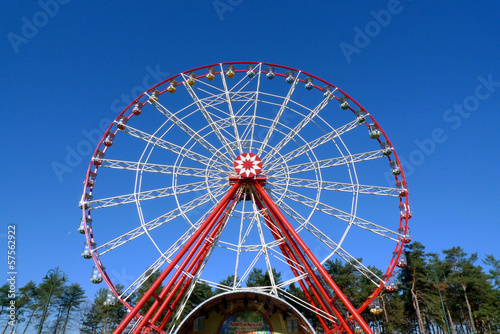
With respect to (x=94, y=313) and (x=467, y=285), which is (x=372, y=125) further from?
(x=94, y=313)

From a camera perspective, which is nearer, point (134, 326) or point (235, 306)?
point (134, 326)

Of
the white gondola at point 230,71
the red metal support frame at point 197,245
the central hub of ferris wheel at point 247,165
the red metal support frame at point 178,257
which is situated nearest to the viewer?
the red metal support frame at point 178,257

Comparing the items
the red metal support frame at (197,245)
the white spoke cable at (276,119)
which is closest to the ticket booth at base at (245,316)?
the red metal support frame at (197,245)

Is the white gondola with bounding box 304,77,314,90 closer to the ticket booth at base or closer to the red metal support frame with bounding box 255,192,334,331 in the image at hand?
the red metal support frame with bounding box 255,192,334,331

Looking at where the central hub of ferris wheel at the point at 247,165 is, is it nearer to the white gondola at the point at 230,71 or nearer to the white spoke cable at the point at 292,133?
the white spoke cable at the point at 292,133

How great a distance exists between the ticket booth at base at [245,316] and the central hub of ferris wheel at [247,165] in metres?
7.21

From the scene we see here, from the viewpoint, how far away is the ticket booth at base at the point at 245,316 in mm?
20500

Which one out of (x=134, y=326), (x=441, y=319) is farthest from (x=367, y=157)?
(x=441, y=319)

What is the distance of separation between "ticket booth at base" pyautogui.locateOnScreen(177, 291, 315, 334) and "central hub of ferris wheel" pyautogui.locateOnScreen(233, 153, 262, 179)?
7214mm

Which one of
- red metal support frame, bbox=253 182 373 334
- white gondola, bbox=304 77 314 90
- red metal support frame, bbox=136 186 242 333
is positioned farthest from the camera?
white gondola, bbox=304 77 314 90

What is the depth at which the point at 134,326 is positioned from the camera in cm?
1714

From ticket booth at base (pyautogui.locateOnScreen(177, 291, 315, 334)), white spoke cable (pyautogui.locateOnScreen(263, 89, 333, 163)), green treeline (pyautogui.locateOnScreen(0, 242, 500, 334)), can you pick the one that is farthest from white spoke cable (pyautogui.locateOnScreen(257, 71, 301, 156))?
green treeline (pyautogui.locateOnScreen(0, 242, 500, 334))

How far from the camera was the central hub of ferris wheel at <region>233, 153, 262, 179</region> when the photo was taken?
21.2 metres

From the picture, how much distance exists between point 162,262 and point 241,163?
748 cm
